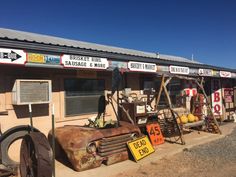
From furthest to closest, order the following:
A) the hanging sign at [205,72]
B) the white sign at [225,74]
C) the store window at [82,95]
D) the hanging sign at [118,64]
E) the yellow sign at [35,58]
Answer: the white sign at [225,74] → the hanging sign at [205,72] → the hanging sign at [118,64] → the store window at [82,95] → the yellow sign at [35,58]

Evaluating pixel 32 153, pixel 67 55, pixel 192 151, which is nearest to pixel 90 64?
pixel 67 55

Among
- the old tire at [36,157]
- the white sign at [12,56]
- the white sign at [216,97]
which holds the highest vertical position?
the white sign at [12,56]

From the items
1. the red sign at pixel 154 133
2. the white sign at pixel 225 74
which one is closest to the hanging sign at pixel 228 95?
the white sign at pixel 225 74

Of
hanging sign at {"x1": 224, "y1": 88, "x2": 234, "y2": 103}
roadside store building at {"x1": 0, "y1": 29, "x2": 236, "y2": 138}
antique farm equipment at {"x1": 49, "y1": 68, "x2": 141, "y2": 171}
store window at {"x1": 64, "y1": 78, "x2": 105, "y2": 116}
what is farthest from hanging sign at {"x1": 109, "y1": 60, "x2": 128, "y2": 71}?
hanging sign at {"x1": 224, "y1": 88, "x2": 234, "y2": 103}

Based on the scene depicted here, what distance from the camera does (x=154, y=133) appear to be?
894cm

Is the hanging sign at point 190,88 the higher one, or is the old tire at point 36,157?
the hanging sign at point 190,88

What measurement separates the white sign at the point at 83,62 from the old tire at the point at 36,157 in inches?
87.2

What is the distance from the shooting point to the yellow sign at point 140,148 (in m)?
7.11

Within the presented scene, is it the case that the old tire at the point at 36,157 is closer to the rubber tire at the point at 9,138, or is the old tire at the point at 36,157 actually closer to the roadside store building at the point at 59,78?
the rubber tire at the point at 9,138

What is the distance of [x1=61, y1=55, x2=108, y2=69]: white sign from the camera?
686 centimetres

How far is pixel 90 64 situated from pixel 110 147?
2236 mm

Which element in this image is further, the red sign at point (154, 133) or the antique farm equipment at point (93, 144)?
the red sign at point (154, 133)

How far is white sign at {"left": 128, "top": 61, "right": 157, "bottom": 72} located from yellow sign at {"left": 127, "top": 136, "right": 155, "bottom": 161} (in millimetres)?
2351

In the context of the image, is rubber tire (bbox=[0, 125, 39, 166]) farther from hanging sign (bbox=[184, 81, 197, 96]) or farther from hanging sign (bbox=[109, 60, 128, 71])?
hanging sign (bbox=[184, 81, 197, 96])
